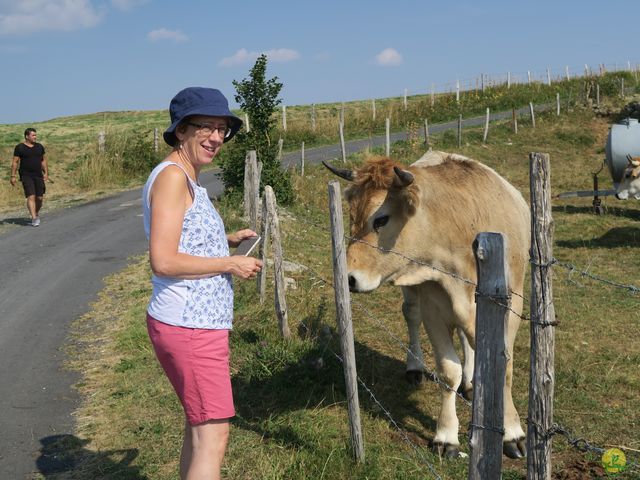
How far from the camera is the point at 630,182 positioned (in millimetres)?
14742

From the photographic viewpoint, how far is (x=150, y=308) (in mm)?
3314

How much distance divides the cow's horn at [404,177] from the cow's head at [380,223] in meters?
0.05

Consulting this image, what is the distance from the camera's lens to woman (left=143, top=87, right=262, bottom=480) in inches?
124

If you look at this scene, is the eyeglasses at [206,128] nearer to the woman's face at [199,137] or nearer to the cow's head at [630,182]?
the woman's face at [199,137]

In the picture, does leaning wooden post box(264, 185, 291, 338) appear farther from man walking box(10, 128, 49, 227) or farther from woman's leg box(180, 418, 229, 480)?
man walking box(10, 128, 49, 227)

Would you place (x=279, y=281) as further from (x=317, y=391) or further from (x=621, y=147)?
(x=621, y=147)

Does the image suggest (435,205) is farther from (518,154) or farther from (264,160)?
(518,154)

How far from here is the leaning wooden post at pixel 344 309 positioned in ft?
14.8

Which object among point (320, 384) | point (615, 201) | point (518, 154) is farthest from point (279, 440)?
point (518, 154)

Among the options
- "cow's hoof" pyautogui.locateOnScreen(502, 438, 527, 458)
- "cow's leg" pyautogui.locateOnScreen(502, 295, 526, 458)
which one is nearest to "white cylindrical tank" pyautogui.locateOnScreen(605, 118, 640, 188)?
"cow's leg" pyautogui.locateOnScreen(502, 295, 526, 458)

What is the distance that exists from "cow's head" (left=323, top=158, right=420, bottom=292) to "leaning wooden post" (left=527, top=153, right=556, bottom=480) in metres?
2.12

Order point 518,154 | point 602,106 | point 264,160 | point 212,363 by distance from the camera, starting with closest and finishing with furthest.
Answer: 1. point 212,363
2. point 264,160
3. point 518,154
4. point 602,106

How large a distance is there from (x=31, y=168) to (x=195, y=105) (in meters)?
12.6

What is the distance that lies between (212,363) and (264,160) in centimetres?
1158
